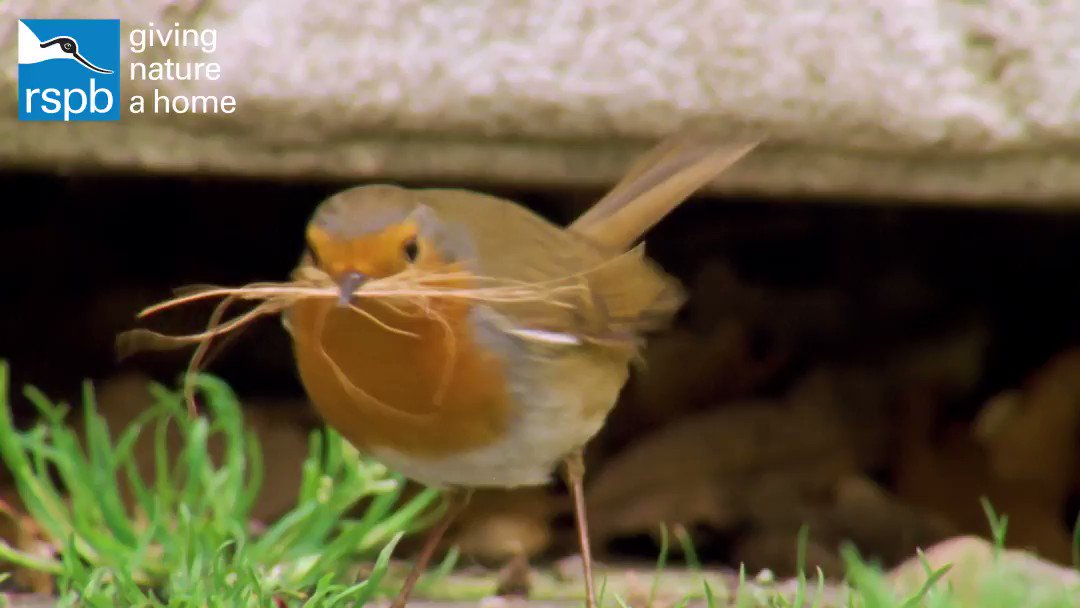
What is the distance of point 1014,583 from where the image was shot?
1.90 m

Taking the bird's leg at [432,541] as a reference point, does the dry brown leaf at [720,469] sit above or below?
below

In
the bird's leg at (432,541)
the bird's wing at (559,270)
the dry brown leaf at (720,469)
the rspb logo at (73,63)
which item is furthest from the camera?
the dry brown leaf at (720,469)

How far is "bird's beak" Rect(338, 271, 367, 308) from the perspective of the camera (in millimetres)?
1621

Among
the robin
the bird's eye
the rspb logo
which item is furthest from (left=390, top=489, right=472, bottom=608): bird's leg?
the rspb logo

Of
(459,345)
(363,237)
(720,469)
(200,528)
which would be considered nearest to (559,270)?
(459,345)

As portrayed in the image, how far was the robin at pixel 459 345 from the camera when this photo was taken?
5.50 ft

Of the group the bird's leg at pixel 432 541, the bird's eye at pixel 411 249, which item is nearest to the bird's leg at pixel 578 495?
the bird's leg at pixel 432 541

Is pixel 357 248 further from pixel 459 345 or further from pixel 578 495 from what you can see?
pixel 578 495

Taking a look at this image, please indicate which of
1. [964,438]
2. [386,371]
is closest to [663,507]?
[964,438]

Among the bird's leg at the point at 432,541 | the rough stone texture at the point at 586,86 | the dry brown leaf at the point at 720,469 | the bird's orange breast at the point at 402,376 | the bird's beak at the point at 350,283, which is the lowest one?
the dry brown leaf at the point at 720,469

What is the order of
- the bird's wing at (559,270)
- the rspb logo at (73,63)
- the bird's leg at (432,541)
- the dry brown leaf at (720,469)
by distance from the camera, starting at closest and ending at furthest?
the bird's wing at (559,270)
the bird's leg at (432,541)
the rspb logo at (73,63)
the dry brown leaf at (720,469)

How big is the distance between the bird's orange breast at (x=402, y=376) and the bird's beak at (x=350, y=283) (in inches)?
1.9

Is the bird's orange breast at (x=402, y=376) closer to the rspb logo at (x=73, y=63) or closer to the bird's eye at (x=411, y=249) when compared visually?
the bird's eye at (x=411, y=249)

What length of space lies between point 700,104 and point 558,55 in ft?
0.83
